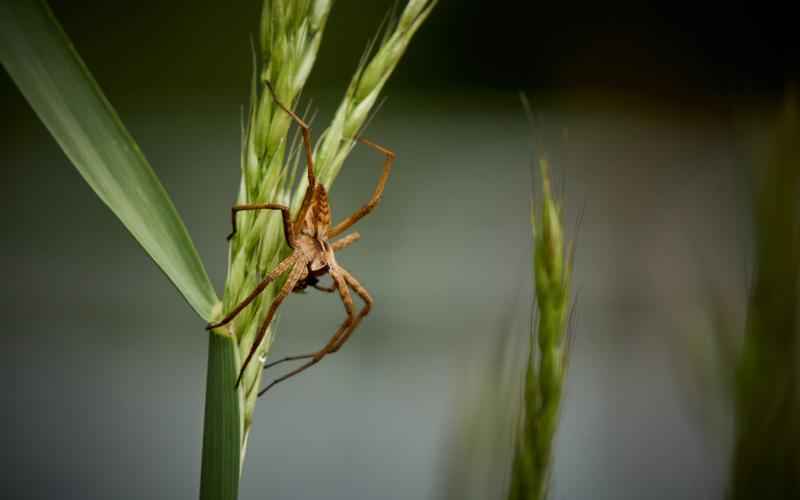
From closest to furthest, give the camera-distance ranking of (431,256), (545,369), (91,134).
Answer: (91,134), (545,369), (431,256)

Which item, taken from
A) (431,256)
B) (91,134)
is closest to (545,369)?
(431,256)

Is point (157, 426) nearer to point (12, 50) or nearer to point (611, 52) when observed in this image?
point (12, 50)

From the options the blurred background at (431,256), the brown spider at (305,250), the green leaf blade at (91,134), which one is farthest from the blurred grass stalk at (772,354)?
the green leaf blade at (91,134)

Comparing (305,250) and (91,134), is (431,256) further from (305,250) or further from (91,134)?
(91,134)

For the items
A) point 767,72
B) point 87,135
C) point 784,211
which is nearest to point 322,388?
point 87,135

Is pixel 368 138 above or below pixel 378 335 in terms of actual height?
above

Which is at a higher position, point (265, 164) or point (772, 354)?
point (265, 164)

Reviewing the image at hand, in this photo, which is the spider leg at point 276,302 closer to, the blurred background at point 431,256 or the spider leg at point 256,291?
the spider leg at point 256,291
